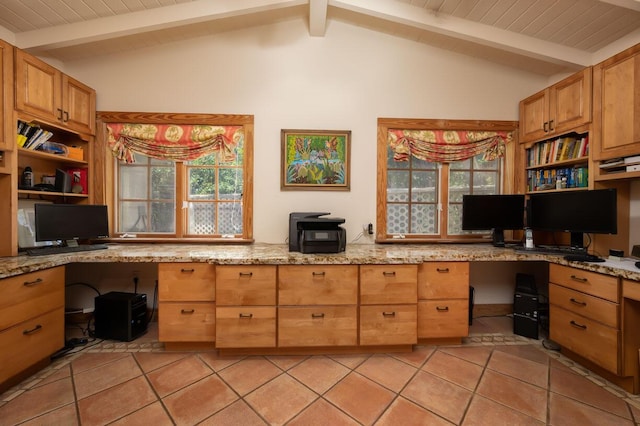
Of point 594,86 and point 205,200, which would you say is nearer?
point 594,86

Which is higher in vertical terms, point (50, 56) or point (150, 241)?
point (50, 56)

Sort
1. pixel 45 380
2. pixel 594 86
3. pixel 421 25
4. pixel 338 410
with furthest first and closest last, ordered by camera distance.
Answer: pixel 421 25 < pixel 594 86 < pixel 45 380 < pixel 338 410

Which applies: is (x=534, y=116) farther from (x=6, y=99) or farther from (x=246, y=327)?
(x=6, y=99)

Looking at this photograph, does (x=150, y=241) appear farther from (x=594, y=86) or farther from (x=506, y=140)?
(x=594, y=86)

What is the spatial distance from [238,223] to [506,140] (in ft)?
10.00

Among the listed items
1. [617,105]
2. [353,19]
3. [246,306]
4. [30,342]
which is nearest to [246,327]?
[246,306]

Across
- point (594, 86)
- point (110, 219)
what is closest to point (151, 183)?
point (110, 219)

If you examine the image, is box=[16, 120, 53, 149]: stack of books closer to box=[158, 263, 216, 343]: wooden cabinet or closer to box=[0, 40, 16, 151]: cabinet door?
box=[0, 40, 16, 151]: cabinet door

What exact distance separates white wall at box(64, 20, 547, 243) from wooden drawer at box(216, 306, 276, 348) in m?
0.84

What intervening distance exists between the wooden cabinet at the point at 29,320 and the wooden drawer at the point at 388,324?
2.31 meters

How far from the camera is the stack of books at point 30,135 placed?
6.38 feet

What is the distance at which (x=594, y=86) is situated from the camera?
6.57 ft

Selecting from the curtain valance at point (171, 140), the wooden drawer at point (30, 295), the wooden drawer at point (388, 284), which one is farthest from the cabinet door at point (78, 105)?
the wooden drawer at point (388, 284)

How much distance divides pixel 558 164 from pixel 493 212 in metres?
0.74
